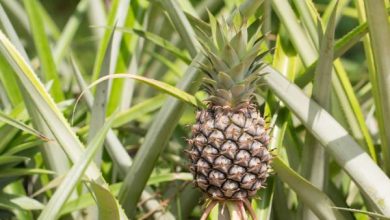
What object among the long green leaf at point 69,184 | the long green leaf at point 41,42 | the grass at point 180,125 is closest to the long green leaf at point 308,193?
the grass at point 180,125

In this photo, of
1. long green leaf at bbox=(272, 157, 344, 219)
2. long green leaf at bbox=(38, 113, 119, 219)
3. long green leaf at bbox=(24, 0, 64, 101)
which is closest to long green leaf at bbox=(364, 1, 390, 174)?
long green leaf at bbox=(272, 157, 344, 219)

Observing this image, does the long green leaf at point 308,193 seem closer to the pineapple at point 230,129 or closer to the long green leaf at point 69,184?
the pineapple at point 230,129

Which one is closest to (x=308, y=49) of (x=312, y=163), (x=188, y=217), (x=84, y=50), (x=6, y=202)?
(x=312, y=163)

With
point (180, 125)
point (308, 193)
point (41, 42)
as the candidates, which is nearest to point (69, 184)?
point (308, 193)

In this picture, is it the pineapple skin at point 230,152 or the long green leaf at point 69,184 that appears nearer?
the long green leaf at point 69,184

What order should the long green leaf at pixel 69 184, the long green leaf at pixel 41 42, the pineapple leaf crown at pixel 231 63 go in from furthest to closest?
the long green leaf at pixel 41 42, the pineapple leaf crown at pixel 231 63, the long green leaf at pixel 69 184

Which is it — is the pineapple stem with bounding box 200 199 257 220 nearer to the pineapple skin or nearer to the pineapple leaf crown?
the pineapple skin

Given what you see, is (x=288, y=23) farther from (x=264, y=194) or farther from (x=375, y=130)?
(x=375, y=130)
